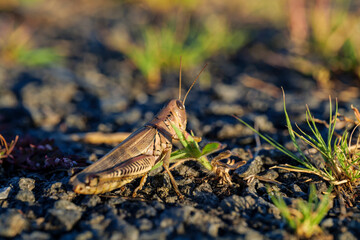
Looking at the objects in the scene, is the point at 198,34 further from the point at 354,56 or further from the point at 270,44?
the point at 354,56

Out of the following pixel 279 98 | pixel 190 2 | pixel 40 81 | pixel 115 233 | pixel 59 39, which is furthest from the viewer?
pixel 190 2

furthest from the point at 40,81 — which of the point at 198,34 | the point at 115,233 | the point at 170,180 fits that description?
the point at 115,233

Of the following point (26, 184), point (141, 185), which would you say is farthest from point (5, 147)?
point (141, 185)

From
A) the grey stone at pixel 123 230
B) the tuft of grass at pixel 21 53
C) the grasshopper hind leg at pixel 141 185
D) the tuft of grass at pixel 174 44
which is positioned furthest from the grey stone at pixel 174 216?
the tuft of grass at pixel 21 53

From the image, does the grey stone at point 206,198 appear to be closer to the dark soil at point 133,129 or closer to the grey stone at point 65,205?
the dark soil at point 133,129

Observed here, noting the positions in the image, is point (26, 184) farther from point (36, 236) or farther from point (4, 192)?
point (36, 236)

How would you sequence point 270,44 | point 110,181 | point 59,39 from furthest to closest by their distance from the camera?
point 59,39 → point 270,44 → point 110,181

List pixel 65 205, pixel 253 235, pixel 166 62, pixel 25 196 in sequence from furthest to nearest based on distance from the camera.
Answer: pixel 166 62 < pixel 25 196 < pixel 65 205 < pixel 253 235
